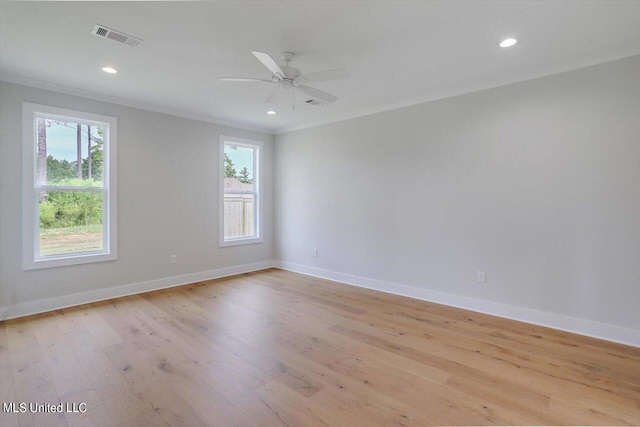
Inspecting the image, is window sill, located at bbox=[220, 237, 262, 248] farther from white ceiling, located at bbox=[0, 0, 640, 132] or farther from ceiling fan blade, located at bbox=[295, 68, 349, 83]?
ceiling fan blade, located at bbox=[295, 68, 349, 83]

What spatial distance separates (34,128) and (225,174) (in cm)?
246

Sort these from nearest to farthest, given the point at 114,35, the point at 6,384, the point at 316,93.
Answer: the point at 6,384 < the point at 114,35 < the point at 316,93

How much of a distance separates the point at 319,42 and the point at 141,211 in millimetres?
3373

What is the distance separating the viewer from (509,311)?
3.41 meters

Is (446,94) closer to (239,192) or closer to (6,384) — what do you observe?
(239,192)

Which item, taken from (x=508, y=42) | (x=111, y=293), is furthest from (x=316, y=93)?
(x=111, y=293)

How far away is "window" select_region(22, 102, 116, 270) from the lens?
348cm

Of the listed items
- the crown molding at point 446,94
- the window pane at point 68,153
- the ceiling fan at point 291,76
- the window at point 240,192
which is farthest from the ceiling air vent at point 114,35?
the crown molding at point 446,94

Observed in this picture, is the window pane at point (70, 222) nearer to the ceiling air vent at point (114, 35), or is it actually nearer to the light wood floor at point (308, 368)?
the light wood floor at point (308, 368)

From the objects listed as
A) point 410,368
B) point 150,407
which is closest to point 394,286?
point 410,368

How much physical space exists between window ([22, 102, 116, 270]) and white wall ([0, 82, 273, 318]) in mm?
86

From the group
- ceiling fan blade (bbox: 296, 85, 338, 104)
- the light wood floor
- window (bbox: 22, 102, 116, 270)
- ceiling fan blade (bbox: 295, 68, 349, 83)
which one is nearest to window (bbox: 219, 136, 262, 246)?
window (bbox: 22, 102, 116, 270)

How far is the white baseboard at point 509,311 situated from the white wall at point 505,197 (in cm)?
3

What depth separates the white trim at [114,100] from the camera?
11.1ft
